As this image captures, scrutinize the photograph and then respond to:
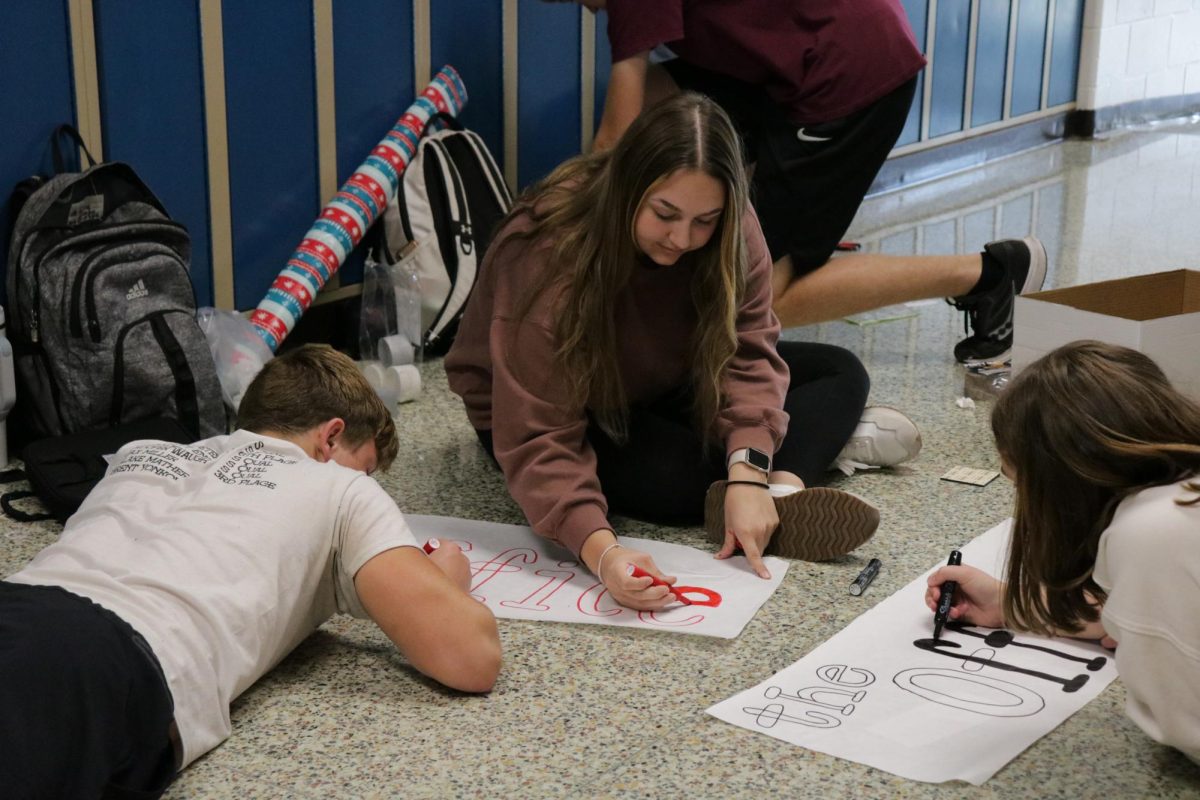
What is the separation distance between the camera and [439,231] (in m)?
2.95

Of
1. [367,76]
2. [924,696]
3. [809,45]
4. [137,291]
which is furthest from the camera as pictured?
[367,76]

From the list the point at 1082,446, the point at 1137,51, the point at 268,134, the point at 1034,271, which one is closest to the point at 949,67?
the point at 1137,51

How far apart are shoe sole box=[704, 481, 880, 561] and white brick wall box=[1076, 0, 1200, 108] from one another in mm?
4843

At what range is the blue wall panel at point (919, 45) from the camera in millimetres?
4766

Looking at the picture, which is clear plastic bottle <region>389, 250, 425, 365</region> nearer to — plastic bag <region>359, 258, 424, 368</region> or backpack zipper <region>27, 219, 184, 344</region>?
plastic bag <region>359, 258, 424, 368</region>

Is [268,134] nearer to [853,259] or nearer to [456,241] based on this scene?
[456,241]

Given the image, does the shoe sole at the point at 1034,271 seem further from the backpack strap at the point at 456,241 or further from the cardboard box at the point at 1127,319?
the backpack strap at the point at 456,241

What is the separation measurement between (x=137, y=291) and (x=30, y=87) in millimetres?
399

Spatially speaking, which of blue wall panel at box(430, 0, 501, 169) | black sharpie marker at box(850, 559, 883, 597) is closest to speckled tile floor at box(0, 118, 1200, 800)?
black sharpie marker at box(850, 559, 883, 597)

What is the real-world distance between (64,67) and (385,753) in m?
1.55

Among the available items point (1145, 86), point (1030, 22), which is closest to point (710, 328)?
point (1030, 22)

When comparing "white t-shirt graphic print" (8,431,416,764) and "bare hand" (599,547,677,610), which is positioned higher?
"white t-shirt graphic print" (8,431,416,764)

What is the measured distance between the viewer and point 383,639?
164 cm

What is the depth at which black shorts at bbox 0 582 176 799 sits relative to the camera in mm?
1129
